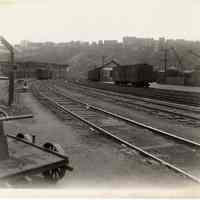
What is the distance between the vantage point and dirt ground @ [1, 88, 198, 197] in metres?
3.70

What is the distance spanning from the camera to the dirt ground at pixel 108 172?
370 centimetres

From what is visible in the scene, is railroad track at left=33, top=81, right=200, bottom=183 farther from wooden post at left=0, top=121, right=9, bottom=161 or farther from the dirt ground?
wooden post at left=0, top=121, right=9, bottom=161

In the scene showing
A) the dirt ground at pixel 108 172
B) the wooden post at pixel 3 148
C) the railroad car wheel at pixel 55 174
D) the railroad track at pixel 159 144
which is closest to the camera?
the dirt ground at pixel 108 172

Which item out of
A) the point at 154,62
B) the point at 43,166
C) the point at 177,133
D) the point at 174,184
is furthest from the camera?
the point at 154,62

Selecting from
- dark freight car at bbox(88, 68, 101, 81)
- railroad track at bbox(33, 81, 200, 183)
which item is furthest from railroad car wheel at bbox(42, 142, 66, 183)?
dark freight car at bbox(88, 68, 101, 81)

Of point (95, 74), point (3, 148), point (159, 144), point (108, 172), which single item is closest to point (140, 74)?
point (95, 74)

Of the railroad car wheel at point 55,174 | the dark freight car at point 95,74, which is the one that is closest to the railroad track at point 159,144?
the railroad car wheel at point 55,174

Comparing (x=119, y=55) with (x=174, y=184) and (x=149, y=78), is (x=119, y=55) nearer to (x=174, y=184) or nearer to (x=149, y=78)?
(x=149, y=78)

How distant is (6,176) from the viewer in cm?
354

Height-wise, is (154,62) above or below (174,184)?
above

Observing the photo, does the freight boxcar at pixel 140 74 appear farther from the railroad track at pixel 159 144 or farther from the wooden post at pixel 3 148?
the wooden post at pixel 3 148

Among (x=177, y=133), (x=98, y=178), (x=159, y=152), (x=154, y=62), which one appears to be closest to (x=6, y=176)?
(x=98, y=178)

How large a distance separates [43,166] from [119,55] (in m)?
114

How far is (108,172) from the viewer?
5.16 m
